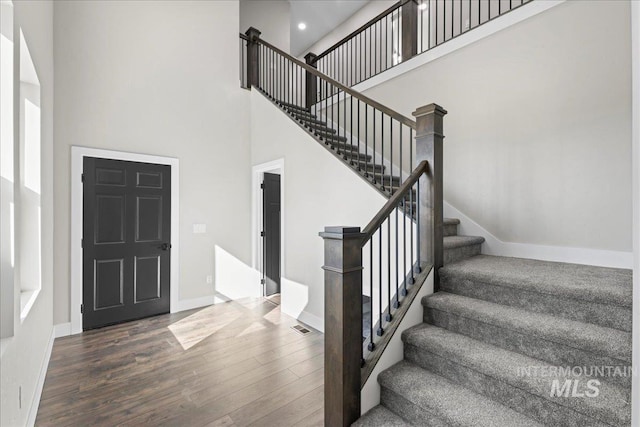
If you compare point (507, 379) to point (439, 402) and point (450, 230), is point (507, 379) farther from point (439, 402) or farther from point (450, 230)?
point (450, 230)

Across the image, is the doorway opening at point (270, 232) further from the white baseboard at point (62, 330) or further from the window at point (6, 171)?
the window at point (6, 171)

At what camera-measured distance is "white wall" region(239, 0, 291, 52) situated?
609 cm

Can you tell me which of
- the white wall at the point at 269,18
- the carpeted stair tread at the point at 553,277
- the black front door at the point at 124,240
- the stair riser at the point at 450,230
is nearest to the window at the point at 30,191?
the black front door at the point at 124,240

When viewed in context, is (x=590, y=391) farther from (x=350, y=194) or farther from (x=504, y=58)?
(x=504, y=58)

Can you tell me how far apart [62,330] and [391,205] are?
3.88m

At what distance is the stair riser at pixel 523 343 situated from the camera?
156 centimetres

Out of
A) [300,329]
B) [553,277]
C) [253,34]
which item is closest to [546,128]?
[553,277]

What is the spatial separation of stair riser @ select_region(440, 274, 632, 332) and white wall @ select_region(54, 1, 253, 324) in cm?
339

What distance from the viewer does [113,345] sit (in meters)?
3.13

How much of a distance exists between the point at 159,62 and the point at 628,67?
5127mm

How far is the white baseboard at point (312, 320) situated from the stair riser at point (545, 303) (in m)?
1.63

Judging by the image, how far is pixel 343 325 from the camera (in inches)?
68.4

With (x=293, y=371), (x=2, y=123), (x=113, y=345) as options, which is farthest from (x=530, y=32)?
(x=113, y=345)

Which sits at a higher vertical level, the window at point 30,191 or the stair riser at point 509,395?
the window at point 30,191
